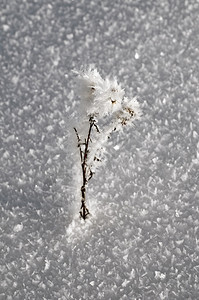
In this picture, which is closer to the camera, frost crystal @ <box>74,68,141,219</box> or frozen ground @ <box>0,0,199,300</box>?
→ frost crystal @ <box>74,68,141,219</box>

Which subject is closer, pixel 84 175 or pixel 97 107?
pixel 97 107

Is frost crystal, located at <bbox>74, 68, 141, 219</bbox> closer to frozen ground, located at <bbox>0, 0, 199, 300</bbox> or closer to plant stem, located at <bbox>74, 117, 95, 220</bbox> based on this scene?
plant stem, located at <bbox>74, 117, 95, 220</bbox>

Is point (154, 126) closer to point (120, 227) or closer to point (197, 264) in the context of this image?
point (120, 227)

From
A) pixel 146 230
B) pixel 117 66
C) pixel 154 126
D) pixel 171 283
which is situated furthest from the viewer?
pixel 117 66

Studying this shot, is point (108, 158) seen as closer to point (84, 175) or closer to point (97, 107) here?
point (84, 175)

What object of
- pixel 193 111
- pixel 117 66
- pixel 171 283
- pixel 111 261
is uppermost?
pixel 117 66

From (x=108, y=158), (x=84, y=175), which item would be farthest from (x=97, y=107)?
(x=108, y=158)

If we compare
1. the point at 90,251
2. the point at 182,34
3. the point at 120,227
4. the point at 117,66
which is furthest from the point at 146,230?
the point at 182,34

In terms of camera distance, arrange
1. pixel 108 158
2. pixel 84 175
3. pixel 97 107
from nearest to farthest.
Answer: pixel 97 107 < pixel 84 175 < pixel 108 158

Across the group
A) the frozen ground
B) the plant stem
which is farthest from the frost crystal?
the frozen ground
